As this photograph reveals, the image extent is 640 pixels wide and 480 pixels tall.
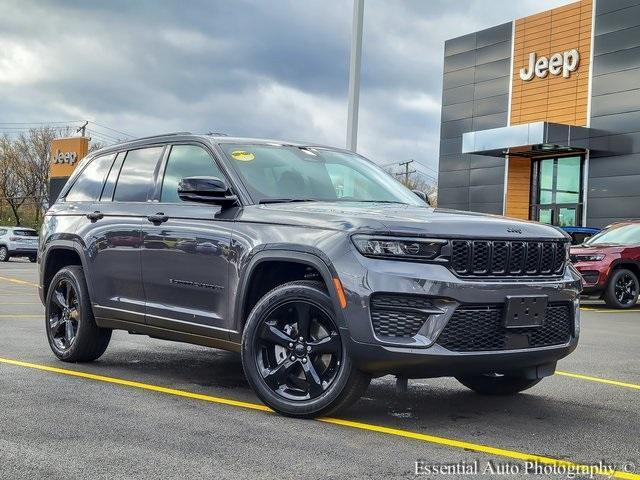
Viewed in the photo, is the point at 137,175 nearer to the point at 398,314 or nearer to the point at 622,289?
the point at 398,314

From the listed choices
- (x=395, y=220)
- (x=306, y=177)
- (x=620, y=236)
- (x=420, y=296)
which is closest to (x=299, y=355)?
(x=420, y=296)

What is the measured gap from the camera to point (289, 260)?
197 inches

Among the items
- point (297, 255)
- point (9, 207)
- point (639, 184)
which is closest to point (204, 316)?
point (297, 255)

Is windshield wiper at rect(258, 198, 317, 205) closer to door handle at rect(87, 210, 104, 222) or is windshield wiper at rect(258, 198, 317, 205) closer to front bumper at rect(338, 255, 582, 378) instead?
front bumper at rect(338, 255, 582, 378)

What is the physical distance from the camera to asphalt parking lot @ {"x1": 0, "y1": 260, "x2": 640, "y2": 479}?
3926mm

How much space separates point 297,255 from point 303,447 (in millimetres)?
1192

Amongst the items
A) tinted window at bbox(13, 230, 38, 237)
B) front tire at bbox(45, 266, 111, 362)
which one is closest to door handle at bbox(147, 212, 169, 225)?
front tire at bbox(45, 266, 111, 362)

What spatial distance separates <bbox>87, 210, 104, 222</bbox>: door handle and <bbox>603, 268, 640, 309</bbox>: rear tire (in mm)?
11218

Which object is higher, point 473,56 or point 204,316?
point 473,56

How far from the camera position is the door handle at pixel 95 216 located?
670cm

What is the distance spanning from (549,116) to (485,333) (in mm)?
29327

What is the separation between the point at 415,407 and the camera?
17.9 ft

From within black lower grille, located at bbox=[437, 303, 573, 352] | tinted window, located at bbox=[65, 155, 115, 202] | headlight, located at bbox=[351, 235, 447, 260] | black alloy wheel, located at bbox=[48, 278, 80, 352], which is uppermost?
tinted window, located at bbox=[65, 155, 115, 202]

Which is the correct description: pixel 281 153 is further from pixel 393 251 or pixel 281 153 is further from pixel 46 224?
pixel 46 224
